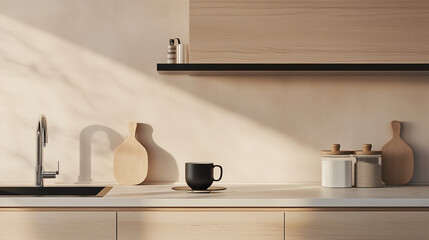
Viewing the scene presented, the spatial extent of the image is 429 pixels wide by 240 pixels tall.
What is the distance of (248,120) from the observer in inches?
115

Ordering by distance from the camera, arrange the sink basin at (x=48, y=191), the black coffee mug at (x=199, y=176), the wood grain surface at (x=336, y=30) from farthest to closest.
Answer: the sink basin at (x=48, y=191)
the wood grain surface at (x=336, y=30)
the black coffee mug at (x=199, y=176)

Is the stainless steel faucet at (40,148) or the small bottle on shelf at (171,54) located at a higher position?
the small bottle on shelf at (171,54)

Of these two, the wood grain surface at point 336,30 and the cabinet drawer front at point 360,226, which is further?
the wood grain surface at point 336,30

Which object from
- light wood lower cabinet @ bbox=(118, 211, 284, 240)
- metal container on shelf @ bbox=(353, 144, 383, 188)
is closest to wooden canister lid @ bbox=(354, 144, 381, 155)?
metal container on shelf @ bbox=(353, 144, 383, 188)

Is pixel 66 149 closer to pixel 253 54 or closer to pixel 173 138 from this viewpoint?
pixel 173 138

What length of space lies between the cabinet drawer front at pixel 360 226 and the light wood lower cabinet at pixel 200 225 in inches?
3.3

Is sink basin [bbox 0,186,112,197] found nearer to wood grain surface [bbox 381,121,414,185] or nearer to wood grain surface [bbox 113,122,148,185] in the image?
wood grain surface [bbox 113,122,148,185]

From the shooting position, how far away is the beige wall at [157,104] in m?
2.91

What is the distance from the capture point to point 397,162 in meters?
2.86

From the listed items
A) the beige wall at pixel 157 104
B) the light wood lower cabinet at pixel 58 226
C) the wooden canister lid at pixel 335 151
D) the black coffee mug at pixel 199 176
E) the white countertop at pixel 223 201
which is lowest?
the light wood lower cabinet at pixel 58 226

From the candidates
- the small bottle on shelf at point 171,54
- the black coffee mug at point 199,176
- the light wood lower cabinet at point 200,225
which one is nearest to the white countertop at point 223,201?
the light wood lower cabinet at point 200,225

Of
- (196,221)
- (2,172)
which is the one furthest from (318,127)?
(2,172)

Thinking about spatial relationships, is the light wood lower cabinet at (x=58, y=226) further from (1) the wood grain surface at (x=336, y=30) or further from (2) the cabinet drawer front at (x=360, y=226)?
(1) the wood grain surface at (x=336, y=30)

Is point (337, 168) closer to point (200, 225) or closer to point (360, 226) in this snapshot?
point (360, 226)
